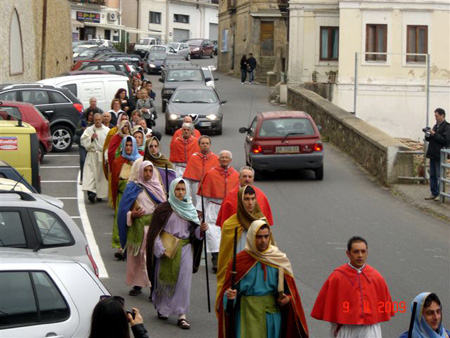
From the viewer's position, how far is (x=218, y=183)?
13.1 m

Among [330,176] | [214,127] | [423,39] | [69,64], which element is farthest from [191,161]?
[69,64]

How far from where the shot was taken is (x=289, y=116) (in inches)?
889

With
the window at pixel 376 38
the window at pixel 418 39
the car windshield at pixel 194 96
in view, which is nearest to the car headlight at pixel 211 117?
the car windshield at pixel 194 96

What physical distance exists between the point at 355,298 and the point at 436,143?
1147 centimetres

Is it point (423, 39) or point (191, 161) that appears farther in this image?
point (423, 39)

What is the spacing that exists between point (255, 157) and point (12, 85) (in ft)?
27.1

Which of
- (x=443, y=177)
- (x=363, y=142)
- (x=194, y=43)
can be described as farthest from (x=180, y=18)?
(x=443, y=177)

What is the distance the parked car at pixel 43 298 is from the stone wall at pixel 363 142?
1548 cm

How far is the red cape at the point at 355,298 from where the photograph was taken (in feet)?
26.2

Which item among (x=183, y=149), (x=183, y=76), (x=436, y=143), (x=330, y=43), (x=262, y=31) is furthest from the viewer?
(x=262, y=31)

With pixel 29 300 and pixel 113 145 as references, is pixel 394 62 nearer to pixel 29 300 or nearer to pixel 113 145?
pixel 113 145

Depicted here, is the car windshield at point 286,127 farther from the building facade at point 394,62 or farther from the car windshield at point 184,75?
the building facade at point 394,62

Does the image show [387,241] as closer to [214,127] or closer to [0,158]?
[0,158]

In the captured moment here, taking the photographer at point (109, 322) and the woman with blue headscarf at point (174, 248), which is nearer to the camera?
the photographer at point (109, 322)
